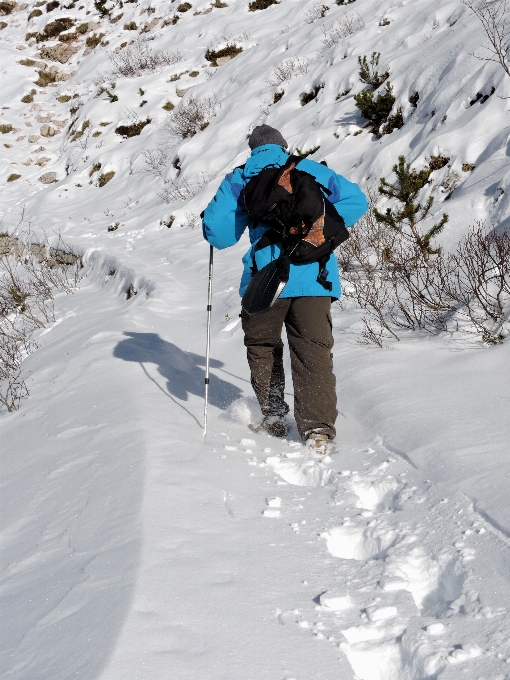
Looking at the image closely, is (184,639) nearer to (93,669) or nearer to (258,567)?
(93,669)

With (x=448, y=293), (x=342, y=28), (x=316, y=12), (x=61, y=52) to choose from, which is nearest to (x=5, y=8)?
(x=61, y=52)

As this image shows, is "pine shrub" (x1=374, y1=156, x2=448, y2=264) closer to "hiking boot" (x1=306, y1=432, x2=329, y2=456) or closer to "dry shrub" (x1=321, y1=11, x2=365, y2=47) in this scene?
"hiking boot" (x1=306, y1=432, x2=329, y2=456)

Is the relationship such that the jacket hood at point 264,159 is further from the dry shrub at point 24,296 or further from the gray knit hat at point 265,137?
the dry shrub at point 24,296

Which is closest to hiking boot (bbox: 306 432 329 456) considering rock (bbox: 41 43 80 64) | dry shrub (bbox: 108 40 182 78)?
dry shrub (bbox: 108 40 182 78)

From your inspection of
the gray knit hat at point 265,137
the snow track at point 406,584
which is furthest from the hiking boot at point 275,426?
the gray knit hat at point 265,137

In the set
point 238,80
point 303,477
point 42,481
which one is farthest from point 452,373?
point 238,80

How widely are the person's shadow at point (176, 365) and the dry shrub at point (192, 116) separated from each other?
362 inches

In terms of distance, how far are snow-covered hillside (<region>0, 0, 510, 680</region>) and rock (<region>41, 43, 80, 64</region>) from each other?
16.4 m

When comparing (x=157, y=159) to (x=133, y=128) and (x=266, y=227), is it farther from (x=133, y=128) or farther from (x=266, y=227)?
(x=266, y=227)

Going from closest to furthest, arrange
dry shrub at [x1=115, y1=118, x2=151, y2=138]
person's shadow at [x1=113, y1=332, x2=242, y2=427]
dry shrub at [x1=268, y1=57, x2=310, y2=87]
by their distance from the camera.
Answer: person's shadow at [x1=113, y1=332, x2=242, y2=427] → dry shrub at [x1=268, y1=57, x2=310, y2=87] → dry shrub at [x1=115, y1=118, x2=151, y2=138]

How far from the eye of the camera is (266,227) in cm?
320

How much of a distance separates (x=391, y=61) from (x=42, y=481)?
8805 mm

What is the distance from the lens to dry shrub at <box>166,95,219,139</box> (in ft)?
44.3

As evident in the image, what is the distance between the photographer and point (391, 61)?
948 cm
